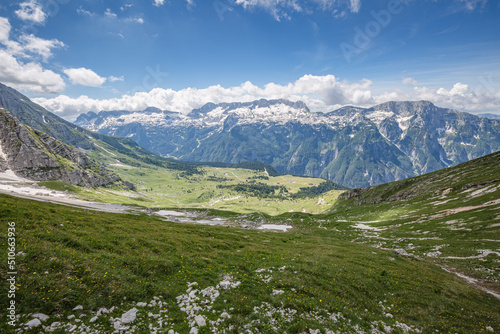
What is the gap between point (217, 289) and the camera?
17.4m

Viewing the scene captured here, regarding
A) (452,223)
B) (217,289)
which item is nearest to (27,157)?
(217,289)

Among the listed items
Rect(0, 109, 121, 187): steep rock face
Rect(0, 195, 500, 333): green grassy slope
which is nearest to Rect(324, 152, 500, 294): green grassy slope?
Rect(0, 195, 500, 333): green grassy slope

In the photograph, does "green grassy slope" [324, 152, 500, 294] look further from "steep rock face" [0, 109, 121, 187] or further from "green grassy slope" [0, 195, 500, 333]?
"steep rock face" [0, 109, 121, 187]

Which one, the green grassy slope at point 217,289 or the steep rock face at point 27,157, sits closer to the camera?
the green grassy slope at point 217,289

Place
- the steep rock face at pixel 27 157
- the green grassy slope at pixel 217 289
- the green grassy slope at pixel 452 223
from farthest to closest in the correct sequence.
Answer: the steep rock face at pixel 27 157
the green grassy slope at pixel 452 223
the green grassy slope at pixel 217 289

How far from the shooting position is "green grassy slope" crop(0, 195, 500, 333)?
1230 centimetres

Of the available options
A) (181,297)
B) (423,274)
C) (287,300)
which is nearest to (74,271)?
(181,297)

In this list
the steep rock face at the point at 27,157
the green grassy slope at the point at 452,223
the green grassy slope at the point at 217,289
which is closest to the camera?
the green grassy slope at the point at 217,289

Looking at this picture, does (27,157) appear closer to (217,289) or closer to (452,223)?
(217,289)

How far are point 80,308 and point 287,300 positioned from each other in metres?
13.4

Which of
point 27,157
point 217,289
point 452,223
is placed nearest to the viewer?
point 217,289

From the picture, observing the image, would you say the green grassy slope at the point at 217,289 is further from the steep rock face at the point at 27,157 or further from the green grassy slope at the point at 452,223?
the steep rock face at the point at 27,157

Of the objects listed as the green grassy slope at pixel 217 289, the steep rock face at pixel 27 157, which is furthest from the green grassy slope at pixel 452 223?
the steep rock face at pixel 27 157

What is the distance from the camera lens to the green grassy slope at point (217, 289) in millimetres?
12305
